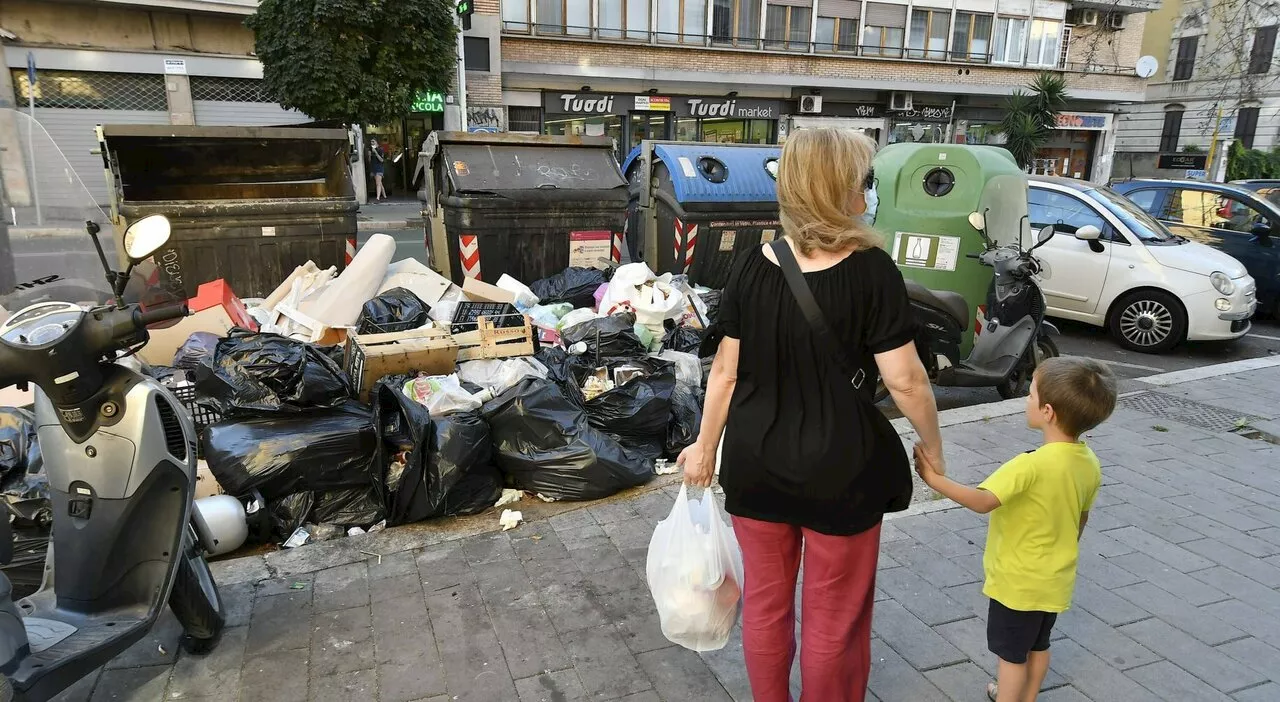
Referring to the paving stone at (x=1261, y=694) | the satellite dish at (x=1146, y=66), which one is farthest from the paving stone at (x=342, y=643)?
the satellite dish at (x=1146, y=66)

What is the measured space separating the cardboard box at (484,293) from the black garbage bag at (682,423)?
1.88 m

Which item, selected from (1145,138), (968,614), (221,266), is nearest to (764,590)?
(968,614)

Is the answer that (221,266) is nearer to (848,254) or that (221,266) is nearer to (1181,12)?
(848,254)

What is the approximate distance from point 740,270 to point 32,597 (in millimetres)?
2309

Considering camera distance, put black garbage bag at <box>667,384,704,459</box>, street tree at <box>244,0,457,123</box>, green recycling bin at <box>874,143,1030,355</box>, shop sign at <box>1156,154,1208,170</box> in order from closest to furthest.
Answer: black garbage bag at <box>667,384,704,459</box>, green recycling bin at <box>874,143,1030,355</box>, street tree at <box>244,0,457,123</box>, shop sign at <box>1156,154,1208,170</box>

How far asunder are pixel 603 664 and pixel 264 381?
6.70 feet

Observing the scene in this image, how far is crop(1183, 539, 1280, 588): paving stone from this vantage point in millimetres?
3012

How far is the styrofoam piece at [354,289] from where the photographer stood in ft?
17.2

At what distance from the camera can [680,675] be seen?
7.89 feet

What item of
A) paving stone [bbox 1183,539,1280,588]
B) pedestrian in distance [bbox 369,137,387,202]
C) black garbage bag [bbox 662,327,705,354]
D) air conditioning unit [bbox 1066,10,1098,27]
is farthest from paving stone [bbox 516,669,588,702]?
air conditioning unit [bbox 1066,10,1098,27]

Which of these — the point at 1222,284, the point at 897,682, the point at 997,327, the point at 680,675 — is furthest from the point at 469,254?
the point at 1222,284

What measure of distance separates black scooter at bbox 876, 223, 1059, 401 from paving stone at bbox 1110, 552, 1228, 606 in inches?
73.4

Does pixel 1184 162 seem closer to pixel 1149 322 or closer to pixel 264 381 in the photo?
pixel 1149 322

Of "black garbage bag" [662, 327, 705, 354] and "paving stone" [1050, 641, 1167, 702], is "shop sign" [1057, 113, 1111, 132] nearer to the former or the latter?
"black garbage bag" [662, 327, 705, 354]
